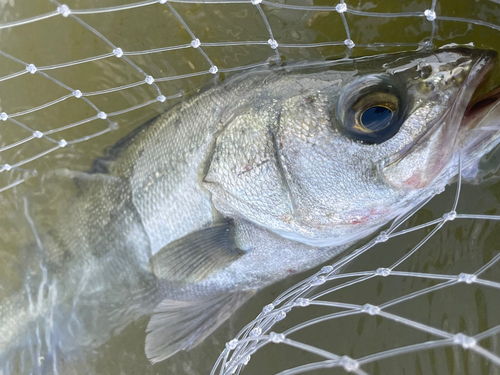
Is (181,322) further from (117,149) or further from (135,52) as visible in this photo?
(135,52)

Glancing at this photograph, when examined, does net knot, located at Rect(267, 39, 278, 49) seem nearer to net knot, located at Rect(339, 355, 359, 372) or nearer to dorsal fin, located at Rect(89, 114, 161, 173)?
dorsal fin, located at Rect(89, 114, 161, 173)

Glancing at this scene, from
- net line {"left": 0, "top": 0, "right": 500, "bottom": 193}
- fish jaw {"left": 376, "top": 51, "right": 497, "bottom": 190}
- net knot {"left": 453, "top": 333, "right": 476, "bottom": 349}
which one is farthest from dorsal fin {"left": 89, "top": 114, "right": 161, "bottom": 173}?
net knot {"left": 453, "top": 333, "right": 476, "bottom": 349}

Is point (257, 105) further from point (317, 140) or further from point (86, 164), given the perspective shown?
point (86, 164)

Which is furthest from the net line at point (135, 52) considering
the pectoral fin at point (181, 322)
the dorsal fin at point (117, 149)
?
the pectoral fin at point (181, 322)

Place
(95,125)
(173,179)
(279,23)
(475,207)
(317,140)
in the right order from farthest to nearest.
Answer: (95,125), (279,23), (475,207), (173,179), (317,140)

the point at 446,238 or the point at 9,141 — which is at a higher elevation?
the point at 9,141

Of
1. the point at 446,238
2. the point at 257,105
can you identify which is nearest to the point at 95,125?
the point at 257,105

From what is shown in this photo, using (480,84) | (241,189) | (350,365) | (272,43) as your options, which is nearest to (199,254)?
(241,189)
